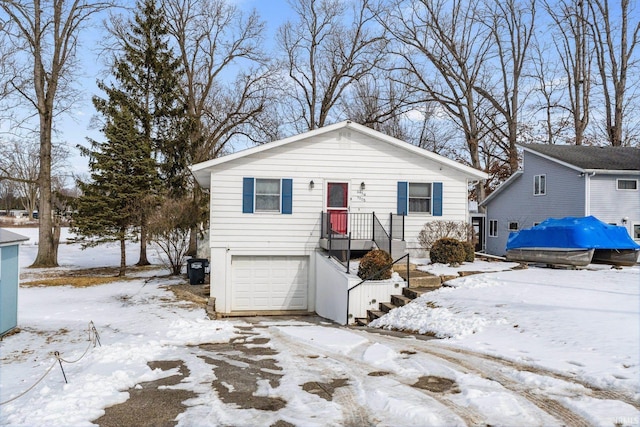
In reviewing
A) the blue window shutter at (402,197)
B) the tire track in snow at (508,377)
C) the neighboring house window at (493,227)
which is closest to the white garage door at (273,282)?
the blue window shutter at (402,197)

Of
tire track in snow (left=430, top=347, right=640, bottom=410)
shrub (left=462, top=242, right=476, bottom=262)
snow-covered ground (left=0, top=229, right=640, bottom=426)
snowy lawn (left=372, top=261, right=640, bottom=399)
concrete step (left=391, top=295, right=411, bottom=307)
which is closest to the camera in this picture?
snow-covered ground (left=0, top=229, right=640, bottom=426)

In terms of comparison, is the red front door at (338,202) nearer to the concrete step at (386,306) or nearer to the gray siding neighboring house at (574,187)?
the concrete step at (386,306)

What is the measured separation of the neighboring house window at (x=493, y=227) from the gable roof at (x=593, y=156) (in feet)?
18.8

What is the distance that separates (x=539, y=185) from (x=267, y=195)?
54.5ft

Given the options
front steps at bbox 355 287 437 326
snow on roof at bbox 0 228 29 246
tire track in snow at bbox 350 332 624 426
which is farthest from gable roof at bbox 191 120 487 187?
tire track in snow at bbox 350 332 624 426

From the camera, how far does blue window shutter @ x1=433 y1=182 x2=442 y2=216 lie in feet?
50.4

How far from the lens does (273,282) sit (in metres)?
14.9

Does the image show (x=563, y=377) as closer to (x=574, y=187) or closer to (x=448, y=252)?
(x=448, y=252)

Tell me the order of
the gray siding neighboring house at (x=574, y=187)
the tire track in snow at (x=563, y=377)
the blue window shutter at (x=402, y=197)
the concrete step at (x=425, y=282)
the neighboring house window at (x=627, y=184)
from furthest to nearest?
the neighboring house window at (x=627, y=184), the gray siding neighboring house at (x=574, y=187), the blue window shutter at (x=402, y=197), the concrete step at (x=425, y=282), the tire track in snow at (x=563, y=377)

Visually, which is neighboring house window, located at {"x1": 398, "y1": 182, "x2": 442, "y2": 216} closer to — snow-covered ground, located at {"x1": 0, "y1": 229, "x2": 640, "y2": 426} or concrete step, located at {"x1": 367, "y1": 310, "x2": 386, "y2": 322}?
snow-covered ground, located at {"x1": 0, "y1": 229, "x2": 640, "y2": 426}

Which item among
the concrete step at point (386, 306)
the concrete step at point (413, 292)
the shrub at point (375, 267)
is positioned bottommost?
the concrete step at point (386, 306)

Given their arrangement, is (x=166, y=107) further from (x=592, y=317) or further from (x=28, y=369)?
(x=592, y=317)

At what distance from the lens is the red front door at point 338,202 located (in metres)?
14.9

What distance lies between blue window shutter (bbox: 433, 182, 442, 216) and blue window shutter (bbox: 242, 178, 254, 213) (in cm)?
619
